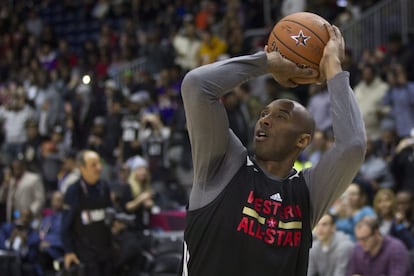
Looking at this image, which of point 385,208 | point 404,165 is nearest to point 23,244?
point 385,208

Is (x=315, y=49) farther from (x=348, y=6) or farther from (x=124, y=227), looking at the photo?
(x=348, y=6)

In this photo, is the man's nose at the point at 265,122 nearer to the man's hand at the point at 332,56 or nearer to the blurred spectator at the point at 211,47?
the man's hand at the point at 332,56

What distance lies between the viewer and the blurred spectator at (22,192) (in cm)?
1169

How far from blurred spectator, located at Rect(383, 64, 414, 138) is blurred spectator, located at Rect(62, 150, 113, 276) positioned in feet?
14.9

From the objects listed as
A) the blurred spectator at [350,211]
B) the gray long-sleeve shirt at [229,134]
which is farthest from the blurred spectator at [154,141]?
the gray long-sleeve shirt at [229,134]

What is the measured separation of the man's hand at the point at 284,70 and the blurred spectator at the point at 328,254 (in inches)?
178

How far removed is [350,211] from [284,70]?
18.3 feet

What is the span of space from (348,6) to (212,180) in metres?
11.0

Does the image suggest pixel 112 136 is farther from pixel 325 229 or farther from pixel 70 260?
pixel 325 229

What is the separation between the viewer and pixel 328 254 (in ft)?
25.2

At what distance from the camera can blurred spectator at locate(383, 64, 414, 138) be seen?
35.6 ft

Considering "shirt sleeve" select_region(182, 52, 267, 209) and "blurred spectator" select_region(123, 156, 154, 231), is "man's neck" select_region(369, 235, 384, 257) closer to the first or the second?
"blurred spectator" select_region(123, 156, 154, 231)

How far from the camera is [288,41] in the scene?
3.30 metres

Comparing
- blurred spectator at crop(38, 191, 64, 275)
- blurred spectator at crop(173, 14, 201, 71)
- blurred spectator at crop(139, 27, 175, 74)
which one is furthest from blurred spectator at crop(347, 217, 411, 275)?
blurred spectator at crop(139, 27, 175, 74)
